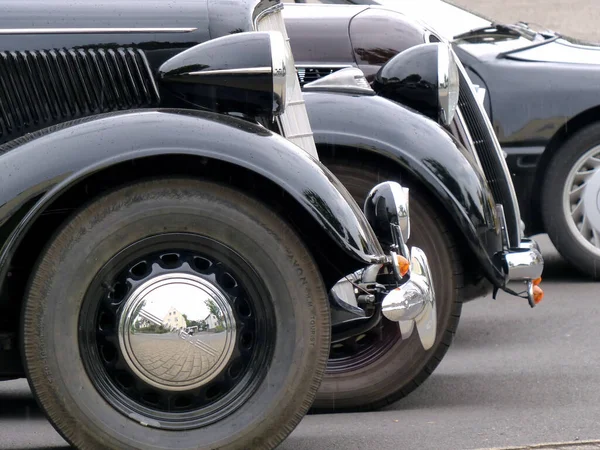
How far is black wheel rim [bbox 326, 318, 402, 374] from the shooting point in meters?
4.28

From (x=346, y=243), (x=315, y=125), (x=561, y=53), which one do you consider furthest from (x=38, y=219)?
(x=561, y=53)

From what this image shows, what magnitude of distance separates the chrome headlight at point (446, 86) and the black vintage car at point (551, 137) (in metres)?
2.07

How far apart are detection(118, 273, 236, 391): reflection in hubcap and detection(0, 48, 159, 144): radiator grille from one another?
744 millimetres

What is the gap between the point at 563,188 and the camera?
6.86 meters

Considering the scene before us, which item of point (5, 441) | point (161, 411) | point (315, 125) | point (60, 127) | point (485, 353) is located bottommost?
point (485, 353)

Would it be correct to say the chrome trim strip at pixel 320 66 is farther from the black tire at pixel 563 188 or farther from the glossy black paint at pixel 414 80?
the black tire at pixel 563 188

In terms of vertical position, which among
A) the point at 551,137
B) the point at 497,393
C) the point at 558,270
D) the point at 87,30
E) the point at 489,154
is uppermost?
the point at 87,30

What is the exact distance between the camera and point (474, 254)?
4277 millimetres

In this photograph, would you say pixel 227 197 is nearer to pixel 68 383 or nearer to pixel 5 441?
pixel 68 383

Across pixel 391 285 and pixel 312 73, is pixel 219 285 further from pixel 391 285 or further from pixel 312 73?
pixel 312 73

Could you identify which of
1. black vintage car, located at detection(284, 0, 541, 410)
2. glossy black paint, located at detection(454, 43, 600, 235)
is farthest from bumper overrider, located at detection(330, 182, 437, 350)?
glossy black paint, located at detection(454, 43, 600, 235)

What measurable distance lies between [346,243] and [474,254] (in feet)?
3.89

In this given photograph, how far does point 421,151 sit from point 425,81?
0.47 m

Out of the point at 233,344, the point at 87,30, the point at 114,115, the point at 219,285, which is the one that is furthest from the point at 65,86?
the point at 233,344
